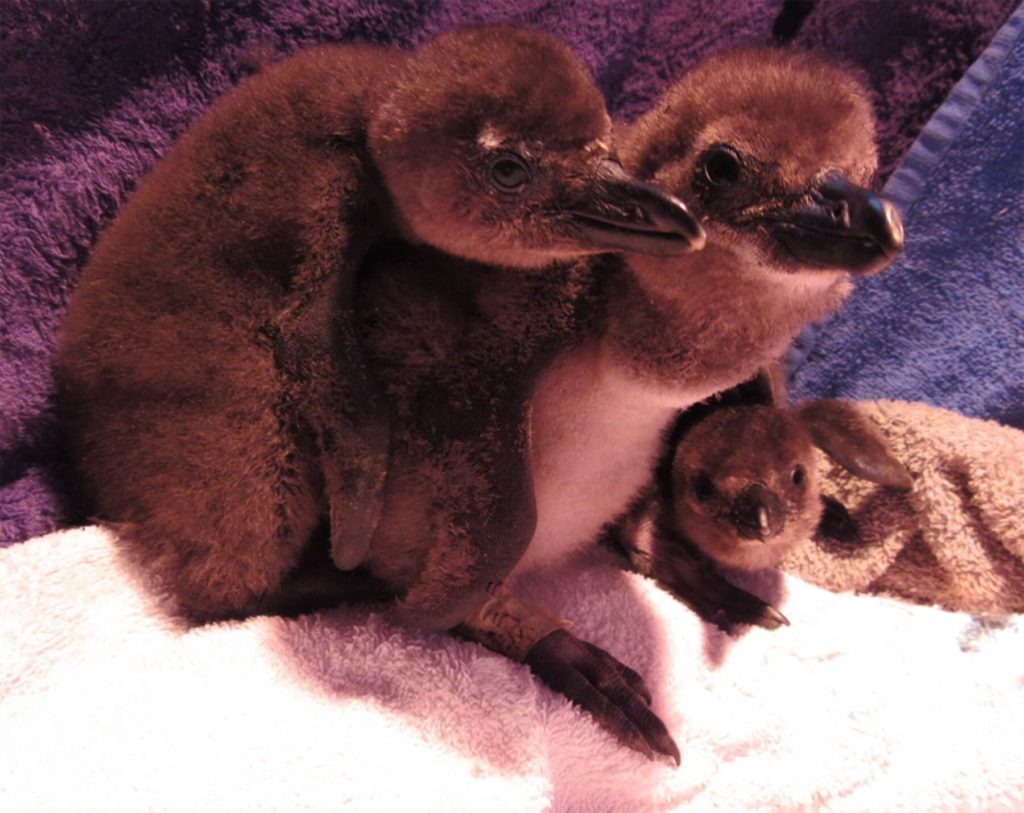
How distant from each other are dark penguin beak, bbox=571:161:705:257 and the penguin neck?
0.07 metres

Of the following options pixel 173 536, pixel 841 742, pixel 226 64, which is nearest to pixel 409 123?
pixel 173 536

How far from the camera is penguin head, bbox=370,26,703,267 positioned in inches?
27.2

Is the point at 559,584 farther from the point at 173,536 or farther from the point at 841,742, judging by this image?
the point at 173,536

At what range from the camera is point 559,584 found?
42.3 inches

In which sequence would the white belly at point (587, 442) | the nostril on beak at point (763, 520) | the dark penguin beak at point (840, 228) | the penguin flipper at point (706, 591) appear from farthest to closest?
the penguin flipper at point (706, 591), the nostril on beak at point (763, 520), the white belly at point (587, 442), the dark penguin beak at point (840, 228)

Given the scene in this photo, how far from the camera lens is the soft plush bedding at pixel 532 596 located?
758 mm

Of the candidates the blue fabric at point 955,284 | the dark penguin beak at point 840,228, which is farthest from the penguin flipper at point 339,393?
the blue fabric at point 955,284

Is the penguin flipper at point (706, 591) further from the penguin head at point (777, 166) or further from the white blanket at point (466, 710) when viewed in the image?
the penguin head at point (777, 166)

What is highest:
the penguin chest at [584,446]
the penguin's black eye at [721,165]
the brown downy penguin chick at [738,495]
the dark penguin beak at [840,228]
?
the penguin's black eye at [721,165]

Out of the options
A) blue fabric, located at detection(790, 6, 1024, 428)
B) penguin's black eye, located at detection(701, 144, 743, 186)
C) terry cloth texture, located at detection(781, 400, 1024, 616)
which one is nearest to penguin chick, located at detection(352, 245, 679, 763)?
penguin's black eye, located at detection(701, 144, 743, 186)

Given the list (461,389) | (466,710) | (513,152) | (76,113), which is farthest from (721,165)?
(76,113)

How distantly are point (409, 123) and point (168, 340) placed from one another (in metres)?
0.29

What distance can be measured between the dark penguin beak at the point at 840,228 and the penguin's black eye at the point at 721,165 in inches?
1.7

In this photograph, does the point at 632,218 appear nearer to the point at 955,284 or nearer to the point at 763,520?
the point at 763,520
